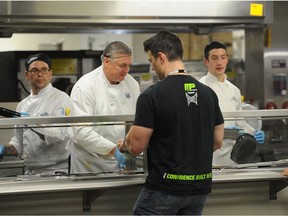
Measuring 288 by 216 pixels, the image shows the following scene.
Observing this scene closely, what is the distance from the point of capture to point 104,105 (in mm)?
3297

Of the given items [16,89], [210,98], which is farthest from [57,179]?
[16,89]

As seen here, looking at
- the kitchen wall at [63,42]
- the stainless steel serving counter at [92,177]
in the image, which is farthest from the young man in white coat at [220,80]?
the kitchen wall at [63,42]

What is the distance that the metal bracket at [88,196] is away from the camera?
10.0ft

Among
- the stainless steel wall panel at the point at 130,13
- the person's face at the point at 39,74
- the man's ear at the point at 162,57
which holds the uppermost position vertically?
the stainless steel wall panel at the point at 130,13

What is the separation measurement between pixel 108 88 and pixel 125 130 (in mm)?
412

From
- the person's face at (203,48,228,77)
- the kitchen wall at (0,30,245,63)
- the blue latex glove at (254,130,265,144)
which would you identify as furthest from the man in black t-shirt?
the kitchen wall at (0,30,245,63)

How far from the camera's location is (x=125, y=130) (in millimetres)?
3012

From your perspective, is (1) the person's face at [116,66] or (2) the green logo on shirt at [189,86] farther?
(1) the person's face at [116,66]

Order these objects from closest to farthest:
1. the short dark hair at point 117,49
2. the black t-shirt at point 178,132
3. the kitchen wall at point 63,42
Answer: the black t-shirt at point 178,132, the short dark hair at point 117,49, the kitchen wall at point 63,42

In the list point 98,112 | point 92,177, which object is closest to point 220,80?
point 98,112

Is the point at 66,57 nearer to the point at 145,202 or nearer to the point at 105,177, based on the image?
the point at 105,177

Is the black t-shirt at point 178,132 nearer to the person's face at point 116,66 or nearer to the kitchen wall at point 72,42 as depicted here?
the person's face at point 116,66

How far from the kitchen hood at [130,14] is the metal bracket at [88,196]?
5.34 feet

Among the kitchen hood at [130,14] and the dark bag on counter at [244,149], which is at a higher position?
the kitchen hood at [130,14]
